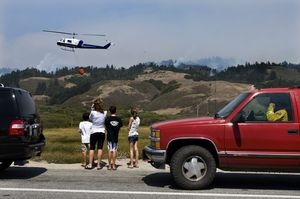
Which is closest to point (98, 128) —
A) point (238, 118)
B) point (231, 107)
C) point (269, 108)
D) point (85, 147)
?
point (85, 147)

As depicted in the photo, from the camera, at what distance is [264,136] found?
8641 mm

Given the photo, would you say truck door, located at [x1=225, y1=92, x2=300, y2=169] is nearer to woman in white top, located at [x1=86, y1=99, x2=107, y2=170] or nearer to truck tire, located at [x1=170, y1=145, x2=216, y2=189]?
truck tire, located at [x1=170, y1=145, x2=216, y2=189]

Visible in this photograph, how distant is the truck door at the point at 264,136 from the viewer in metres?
8.59

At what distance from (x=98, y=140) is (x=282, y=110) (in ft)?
15.8

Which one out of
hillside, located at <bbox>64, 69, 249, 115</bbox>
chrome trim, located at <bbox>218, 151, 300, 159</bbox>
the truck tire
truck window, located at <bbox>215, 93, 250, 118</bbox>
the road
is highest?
hillside, located at <bbox>64, 69, 249, 115</bbox>

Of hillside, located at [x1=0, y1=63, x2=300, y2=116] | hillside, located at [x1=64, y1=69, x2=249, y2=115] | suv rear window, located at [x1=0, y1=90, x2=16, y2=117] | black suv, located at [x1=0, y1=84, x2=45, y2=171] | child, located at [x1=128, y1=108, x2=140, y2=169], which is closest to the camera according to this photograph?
black suv, located at [x1=0, y1=84, x2=45, y2=171]

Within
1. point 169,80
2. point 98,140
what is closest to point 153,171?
point 98,140

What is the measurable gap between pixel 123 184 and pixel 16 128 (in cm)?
238

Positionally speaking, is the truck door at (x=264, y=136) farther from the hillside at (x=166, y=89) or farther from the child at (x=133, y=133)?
the hillside at (x=166, y=89)

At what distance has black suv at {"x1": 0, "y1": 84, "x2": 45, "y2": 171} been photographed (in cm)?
981

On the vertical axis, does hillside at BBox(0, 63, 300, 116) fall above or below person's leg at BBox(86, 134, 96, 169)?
above

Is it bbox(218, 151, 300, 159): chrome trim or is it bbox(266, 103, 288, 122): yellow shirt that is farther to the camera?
bbox(266, 103, 288, 122): yellow shirt

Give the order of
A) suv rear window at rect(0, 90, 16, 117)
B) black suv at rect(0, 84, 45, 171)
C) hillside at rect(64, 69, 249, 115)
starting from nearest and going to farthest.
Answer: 1. black suv at rect(0, 84, 45, 171)
2. suv rear window at rect(0, 90, 16, 117)
3. hillside at rect(64, 69, 249, 115)

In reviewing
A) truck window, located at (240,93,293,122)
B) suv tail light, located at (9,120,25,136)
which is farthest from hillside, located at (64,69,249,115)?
truck window, located at (240,93,293,122)
